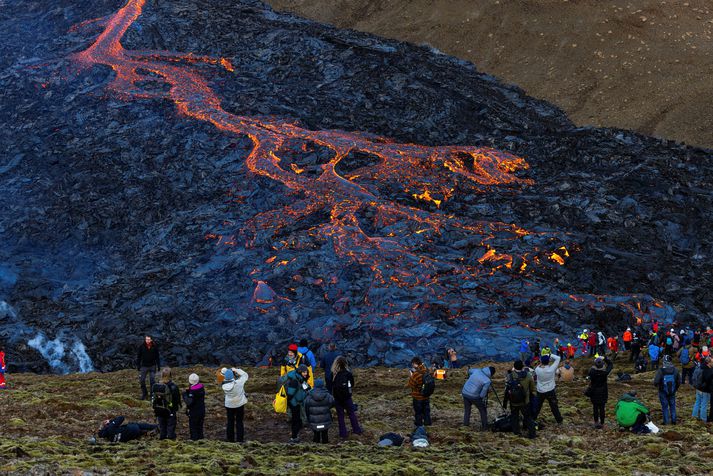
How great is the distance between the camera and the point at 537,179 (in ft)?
175

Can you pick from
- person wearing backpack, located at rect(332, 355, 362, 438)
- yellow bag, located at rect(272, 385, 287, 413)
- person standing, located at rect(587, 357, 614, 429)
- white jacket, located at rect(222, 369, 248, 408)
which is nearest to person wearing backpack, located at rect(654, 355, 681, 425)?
person standing, located at rect(587, 357, 614, 429)

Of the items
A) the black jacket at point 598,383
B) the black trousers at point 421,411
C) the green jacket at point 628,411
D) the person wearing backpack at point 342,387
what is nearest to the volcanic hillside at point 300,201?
the black trousers at point 421,411

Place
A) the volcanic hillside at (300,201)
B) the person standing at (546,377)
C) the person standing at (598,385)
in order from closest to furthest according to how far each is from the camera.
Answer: the person standing at (546,377), the person standing at (598,385), the volcanic hillside at (300,201)

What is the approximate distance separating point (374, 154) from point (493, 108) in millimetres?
12063

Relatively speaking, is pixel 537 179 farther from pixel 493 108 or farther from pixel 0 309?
pixel 0 309

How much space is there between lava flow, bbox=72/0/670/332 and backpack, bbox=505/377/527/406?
71.4ft

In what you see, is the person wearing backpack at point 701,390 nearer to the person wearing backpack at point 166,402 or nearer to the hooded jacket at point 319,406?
the hooded jacket at point 319,406

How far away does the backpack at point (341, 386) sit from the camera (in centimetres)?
1828

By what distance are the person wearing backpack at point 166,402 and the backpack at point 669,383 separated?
1153 centimetres

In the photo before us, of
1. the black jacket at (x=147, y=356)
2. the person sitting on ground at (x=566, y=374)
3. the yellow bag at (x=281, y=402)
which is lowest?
the person sitting on ground at (x=566, y=374)

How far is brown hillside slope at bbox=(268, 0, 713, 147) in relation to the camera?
61750mm

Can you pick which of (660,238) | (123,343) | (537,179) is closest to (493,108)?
(537,179)

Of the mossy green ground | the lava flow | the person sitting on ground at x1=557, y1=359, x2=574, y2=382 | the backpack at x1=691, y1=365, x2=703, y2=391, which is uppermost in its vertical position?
the lava flow

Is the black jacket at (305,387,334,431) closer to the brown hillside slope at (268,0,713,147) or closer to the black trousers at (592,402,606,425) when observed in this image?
the black trousers at (592,402,606,425)
